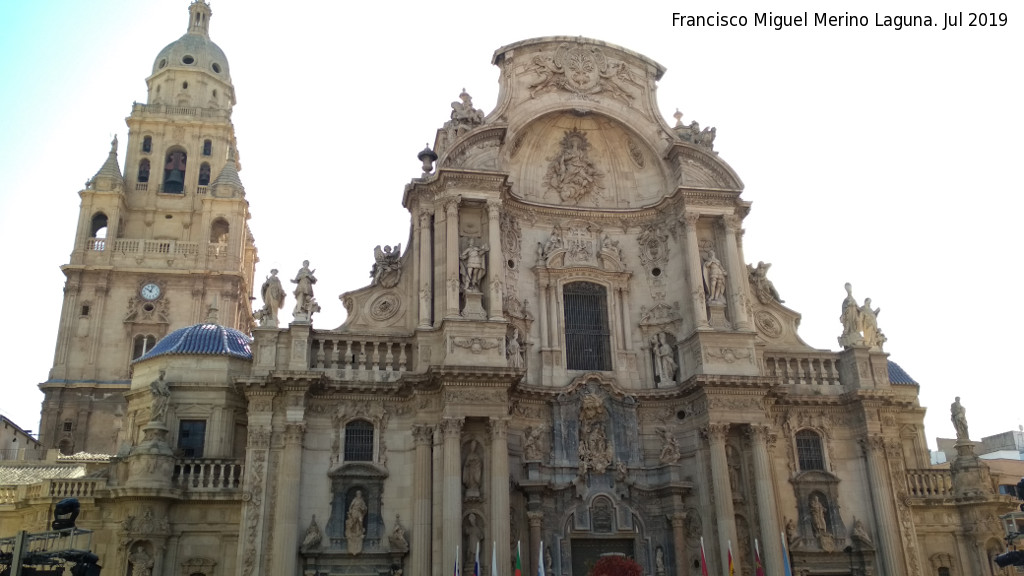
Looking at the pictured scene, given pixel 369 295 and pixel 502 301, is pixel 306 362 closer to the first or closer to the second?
pixel 369 295

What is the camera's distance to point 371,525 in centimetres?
2297

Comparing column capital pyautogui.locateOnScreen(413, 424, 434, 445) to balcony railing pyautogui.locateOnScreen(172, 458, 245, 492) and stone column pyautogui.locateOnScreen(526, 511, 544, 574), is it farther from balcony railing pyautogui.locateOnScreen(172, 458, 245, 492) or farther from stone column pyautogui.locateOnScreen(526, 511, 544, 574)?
balcony railing pyautogui.locateOnScreen(172, 458, 245, 492)

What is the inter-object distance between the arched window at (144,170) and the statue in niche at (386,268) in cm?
2614

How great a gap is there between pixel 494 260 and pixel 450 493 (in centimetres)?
704

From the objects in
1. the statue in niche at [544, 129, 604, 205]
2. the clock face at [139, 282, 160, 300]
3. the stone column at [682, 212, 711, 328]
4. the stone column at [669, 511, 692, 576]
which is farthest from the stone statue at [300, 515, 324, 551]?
the clock face at [139, 282, 160, 300]

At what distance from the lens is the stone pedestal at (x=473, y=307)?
24562 millimetres

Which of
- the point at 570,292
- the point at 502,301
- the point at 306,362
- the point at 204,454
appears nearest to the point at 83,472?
the point at 204,454

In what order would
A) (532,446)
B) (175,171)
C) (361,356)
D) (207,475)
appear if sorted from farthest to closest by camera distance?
1. (175,171)
2. (532,446)
3. (361,356)
4. (207,475)

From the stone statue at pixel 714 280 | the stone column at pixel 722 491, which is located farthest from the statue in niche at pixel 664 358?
the stone column at pixel 722 491

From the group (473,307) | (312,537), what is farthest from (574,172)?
(312,537)

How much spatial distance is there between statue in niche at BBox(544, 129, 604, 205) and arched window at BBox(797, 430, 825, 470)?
33.2 ft

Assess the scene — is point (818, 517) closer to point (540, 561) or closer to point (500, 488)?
point (540, 561)

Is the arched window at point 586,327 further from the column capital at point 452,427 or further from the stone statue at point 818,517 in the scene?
the stone statue at point 818,517

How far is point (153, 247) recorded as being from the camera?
4300cm
